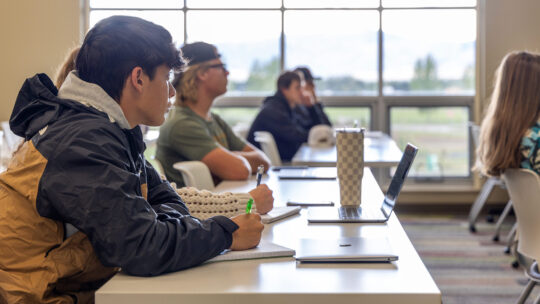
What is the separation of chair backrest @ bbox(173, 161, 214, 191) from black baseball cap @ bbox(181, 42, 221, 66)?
72cm

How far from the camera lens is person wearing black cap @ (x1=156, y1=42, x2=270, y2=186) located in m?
3.07

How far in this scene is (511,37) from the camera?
6348mm

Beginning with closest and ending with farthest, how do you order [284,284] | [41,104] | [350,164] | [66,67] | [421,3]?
[284,284] → [41,104] → [66,67] → [350,164] → [421,3]

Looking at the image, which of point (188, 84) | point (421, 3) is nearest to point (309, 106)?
point (421, 3)

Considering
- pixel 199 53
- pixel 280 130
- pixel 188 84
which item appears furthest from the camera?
pixel 280 130

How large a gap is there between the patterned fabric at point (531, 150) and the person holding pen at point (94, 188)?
1.71 m

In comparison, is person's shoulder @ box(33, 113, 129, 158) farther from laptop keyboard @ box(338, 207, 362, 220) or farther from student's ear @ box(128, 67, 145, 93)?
laptop keyboard @ box(338, 207, 362, 220)

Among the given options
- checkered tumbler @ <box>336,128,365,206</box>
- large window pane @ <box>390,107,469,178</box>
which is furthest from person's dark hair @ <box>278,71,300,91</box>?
checkered tumbler @ <box>336,128,365,206</box>

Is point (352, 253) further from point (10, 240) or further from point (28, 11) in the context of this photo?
point (28, 11)

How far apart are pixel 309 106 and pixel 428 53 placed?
55.1 inches

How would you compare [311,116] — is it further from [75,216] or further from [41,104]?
[75,216]

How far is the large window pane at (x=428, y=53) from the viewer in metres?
6.70

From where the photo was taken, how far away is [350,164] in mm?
2201

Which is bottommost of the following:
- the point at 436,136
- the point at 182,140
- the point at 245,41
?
the point at 436,136
